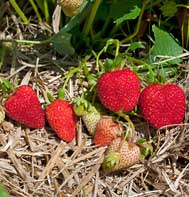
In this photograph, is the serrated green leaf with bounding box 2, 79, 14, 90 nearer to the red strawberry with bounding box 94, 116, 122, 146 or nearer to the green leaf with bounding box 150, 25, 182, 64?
the red strawberry with bounding box 94, 116, 122, 146

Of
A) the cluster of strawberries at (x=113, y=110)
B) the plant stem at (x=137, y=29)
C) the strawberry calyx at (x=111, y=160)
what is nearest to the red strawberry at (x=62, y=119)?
the cluster of strawberries at (x=113, y=110)

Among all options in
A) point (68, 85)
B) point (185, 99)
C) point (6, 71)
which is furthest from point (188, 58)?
point (6, 71)

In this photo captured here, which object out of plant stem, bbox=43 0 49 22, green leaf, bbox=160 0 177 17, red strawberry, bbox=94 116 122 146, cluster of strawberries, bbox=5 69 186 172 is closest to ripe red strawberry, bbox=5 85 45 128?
cluster of strawberries, bbox=5 69 186 172

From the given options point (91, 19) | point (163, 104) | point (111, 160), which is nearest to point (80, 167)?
point (111, 160)

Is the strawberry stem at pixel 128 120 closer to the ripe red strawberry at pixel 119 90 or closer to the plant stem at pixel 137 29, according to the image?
the ripe red strawberry at pixel 119 90

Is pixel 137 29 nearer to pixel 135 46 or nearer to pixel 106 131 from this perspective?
pixel 135 46

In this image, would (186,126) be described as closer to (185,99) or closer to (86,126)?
(185,99)
